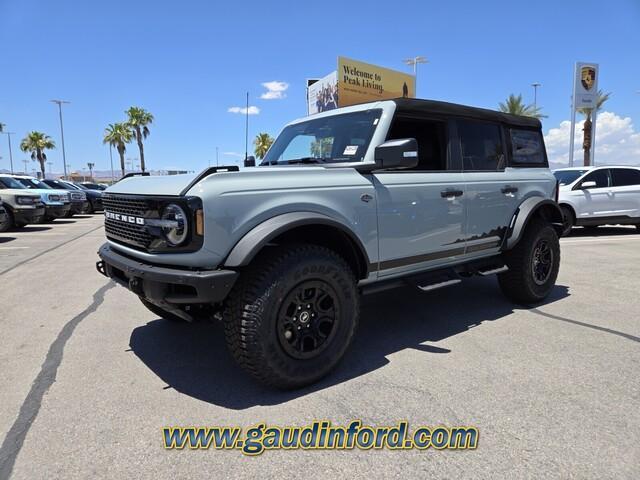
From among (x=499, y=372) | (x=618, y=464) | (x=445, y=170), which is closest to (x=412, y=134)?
(x=445, y=170)

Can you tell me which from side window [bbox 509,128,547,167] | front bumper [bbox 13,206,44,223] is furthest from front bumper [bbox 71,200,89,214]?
side window [bbox 509,128,547,167]

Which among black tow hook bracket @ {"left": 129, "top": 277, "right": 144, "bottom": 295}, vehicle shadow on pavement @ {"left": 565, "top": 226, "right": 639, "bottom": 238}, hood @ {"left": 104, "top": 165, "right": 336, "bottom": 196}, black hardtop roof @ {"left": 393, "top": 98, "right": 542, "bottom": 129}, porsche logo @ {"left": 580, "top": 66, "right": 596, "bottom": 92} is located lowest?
vehicle shadow on pavement @ {"left": 565, "top": 226, "right": 639, "bottom": 238}

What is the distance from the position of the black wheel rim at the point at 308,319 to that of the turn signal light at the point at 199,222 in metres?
0.67

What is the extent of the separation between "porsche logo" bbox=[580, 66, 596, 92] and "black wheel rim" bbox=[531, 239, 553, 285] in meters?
23.7

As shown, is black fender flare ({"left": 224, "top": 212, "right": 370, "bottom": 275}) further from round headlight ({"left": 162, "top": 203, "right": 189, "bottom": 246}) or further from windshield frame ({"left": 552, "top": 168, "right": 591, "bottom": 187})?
windshield frame ({"left": 552, "top": 168, "right": 591, "bottom": 187})

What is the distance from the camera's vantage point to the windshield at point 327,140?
3592 mm

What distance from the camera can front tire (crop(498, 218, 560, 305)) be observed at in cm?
459

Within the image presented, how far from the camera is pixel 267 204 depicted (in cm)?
281

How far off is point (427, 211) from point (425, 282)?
2.01ft

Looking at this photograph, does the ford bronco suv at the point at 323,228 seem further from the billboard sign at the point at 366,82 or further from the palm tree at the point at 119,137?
the palm tree at the point at 119,137

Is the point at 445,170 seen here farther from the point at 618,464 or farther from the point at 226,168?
the point at 618,464

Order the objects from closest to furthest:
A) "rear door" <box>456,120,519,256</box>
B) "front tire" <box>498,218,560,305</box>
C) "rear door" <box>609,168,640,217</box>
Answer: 1. "rear door" <box>456,120,519,256</box>
2. "front tire" <box>498,218,560,305</box>
3. "rear door" <box>609,168,640,217</box>

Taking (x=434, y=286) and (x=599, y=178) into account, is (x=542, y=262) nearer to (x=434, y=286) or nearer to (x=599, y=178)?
(x=434, y=286)

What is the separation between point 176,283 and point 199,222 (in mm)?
377
